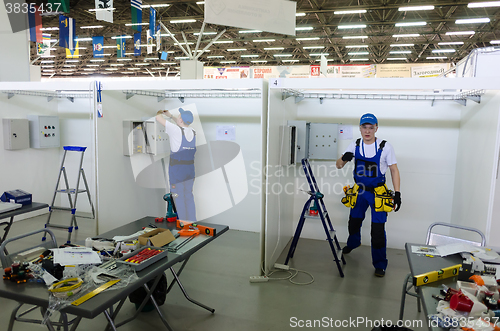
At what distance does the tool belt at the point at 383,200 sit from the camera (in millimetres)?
3643

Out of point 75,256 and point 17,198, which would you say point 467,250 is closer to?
point 75,256

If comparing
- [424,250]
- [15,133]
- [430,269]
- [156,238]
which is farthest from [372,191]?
[15,133]

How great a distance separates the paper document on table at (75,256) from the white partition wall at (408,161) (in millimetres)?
1933

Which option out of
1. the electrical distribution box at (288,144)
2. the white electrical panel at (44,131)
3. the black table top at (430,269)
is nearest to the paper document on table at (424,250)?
the black table top at (430,269)

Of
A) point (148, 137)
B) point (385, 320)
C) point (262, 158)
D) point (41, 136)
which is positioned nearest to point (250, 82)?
point (262, 158)

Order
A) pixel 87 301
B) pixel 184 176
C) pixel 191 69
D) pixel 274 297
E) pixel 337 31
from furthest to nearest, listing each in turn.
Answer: pixel 337 31, pixel 184 176, pixel 191 69, pixel 274 297, pixel 87 301

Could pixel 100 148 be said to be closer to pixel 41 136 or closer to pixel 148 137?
pixel 148 137

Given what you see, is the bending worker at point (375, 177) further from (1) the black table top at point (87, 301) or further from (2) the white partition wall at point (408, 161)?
(1) the black table top at point (87, 301)

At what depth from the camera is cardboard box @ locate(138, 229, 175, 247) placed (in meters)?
2.49

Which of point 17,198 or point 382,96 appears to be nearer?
point 17,198

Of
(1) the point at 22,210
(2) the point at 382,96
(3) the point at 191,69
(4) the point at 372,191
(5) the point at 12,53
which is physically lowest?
(1) the point at 22,210

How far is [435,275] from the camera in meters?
2.01

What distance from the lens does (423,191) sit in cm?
454

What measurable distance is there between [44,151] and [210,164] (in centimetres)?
291
